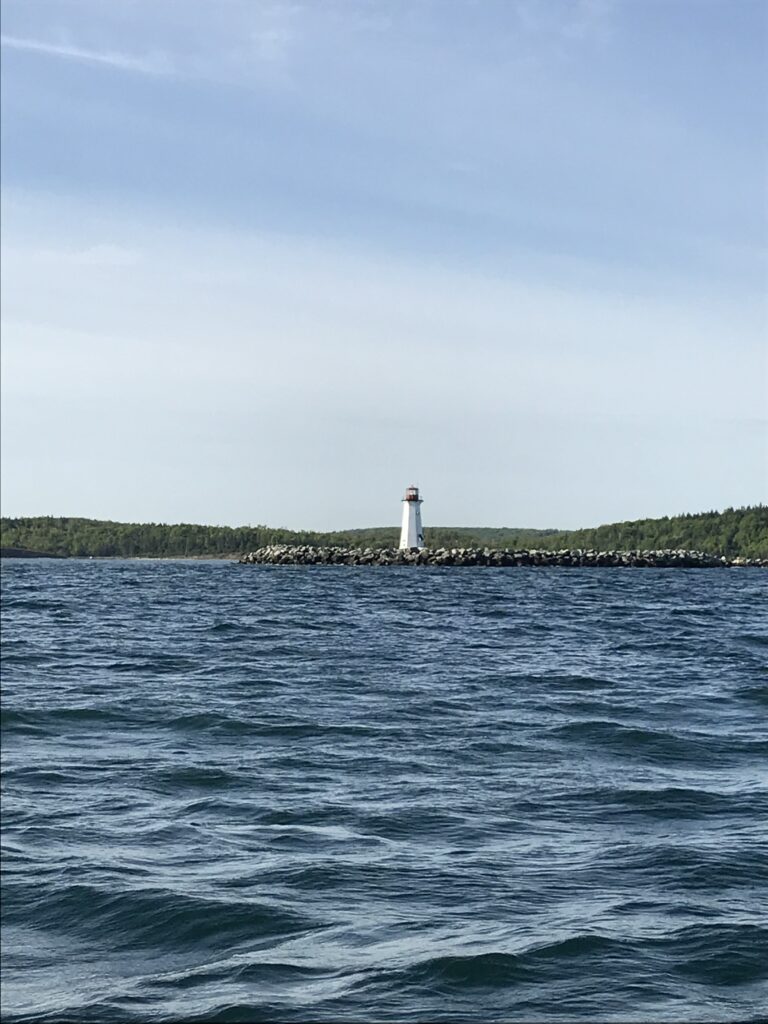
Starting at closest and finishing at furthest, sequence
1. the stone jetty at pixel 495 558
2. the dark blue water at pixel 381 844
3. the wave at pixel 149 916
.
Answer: the dark blue water at pixel 381 844, the wave at pixel 149 916, the stone jetty at pixel 495 558

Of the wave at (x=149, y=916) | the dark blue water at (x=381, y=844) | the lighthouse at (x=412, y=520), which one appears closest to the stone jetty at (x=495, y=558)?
the lighthouse at (x=412, y=520)

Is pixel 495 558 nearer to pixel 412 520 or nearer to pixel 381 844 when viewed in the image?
pixel 412 520

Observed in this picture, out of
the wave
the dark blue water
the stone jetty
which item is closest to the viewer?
the dark blue water

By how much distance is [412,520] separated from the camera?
112 meters

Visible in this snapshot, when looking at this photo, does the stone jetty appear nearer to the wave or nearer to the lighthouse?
the lighthouse

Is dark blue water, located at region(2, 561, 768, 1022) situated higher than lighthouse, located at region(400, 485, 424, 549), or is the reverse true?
lighthouse, located at region(400, 485, 424, 549)

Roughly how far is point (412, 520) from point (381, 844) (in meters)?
102

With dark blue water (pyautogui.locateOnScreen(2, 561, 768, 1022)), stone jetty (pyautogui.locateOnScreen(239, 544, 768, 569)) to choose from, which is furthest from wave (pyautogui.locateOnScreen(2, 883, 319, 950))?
stone jetty (pyautogui.locateOnScreen(239, 544, 768, 569))

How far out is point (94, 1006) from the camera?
6.70 meters

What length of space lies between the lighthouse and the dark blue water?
8574cm

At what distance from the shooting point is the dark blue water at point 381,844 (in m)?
7.22

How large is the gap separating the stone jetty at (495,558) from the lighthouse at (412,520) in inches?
59.0

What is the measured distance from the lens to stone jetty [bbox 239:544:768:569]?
10800 cm

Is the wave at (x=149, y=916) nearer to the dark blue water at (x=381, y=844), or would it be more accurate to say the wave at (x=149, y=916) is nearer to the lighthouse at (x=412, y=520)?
the dark blue water at (x=381, y=844)
